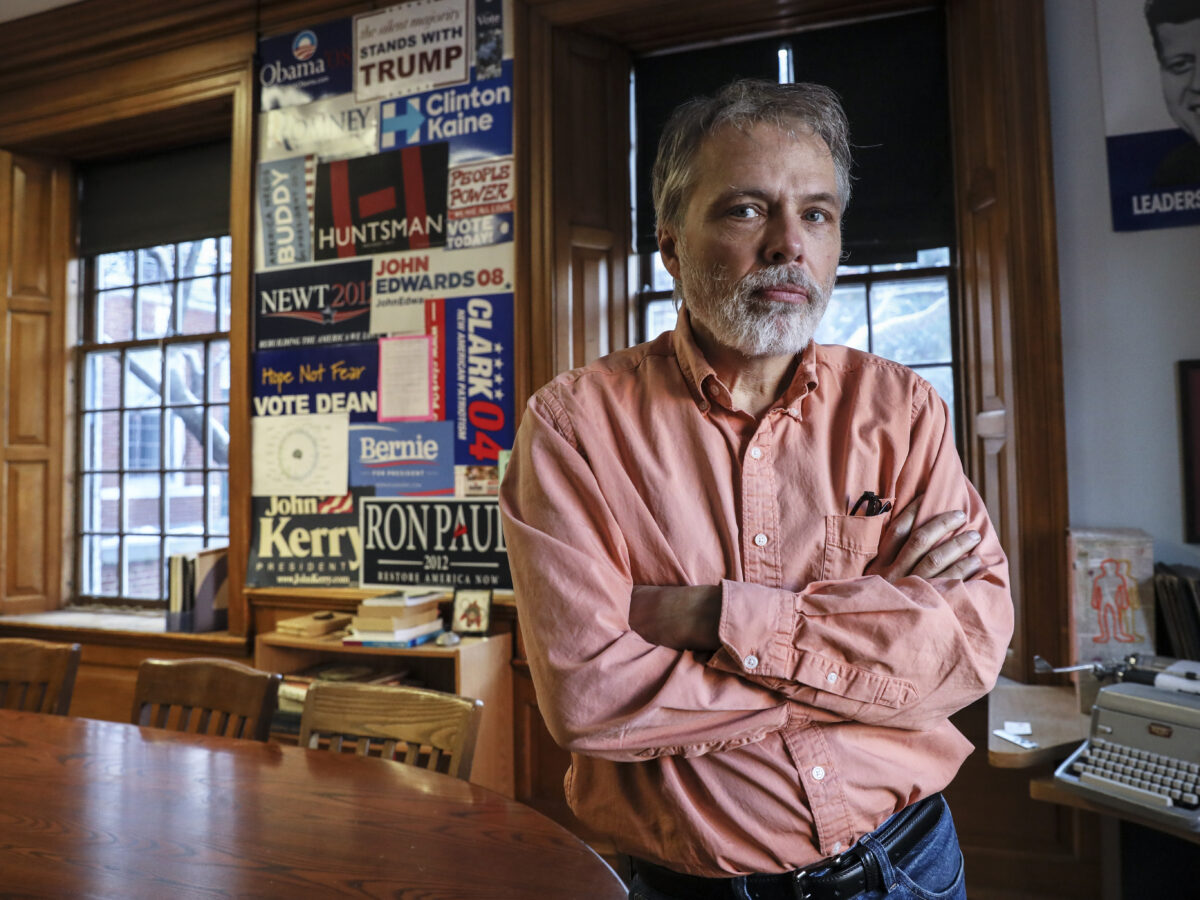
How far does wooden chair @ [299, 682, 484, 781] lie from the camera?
1.65 metres

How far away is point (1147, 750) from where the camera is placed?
186 centimetres

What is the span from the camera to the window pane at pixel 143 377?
4344 millimetres

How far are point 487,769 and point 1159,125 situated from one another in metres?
→ 3.13

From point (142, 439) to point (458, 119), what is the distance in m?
2.48

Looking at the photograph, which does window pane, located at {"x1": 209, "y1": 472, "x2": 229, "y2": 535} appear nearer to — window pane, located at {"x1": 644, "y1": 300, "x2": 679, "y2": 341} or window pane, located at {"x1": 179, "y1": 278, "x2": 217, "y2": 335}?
window pane, located at {"x1": 179, "y1": 278, "x2": 217, "y2": 335}

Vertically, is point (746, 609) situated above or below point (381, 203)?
below

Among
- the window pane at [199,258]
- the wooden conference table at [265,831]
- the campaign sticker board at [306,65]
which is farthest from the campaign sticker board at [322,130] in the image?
the wooden conference table at [265,831]

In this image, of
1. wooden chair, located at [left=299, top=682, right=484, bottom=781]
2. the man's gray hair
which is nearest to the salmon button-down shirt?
the man's gray hair

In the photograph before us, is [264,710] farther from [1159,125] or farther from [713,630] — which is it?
[1159,125]

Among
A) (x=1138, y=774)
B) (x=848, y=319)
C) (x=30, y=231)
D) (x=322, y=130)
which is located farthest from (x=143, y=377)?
(x=1138, y=774)

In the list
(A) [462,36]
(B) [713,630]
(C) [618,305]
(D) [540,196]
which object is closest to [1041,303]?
(C) [618,305]

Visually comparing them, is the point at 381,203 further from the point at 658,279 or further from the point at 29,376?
the point at 29,376

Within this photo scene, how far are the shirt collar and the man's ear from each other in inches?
6.5

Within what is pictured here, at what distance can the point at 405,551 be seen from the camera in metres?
3.39
